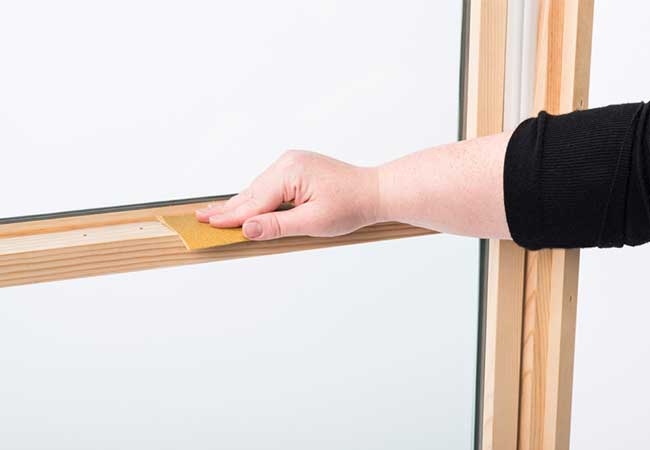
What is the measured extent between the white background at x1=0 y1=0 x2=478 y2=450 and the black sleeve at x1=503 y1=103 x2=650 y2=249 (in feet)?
0.63

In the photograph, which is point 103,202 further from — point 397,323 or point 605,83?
point 605,83

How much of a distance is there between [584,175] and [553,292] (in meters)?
0.22

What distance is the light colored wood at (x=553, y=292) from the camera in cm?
90

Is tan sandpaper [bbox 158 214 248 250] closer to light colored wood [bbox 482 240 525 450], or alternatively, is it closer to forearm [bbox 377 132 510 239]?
forearm [bbox 377 132 510 239]

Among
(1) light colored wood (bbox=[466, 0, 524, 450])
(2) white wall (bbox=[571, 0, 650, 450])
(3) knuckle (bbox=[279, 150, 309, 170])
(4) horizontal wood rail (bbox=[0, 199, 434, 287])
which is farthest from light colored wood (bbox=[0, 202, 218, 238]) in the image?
(2) white wall (bbox=[571, 0, 650, 450])

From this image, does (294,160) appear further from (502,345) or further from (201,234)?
(502,345)

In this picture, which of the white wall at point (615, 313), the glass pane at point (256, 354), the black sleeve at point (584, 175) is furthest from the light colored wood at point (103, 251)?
the white wall at point (615, 313)

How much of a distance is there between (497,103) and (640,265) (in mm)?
418

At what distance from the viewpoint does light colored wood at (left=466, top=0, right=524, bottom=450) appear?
0.93m

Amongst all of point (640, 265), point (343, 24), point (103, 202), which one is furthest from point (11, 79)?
point (640, 265)

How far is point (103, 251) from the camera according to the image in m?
0.78

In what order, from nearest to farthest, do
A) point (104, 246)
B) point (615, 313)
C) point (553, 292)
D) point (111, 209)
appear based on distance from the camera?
point (104, 246), point (111, 209), point (553, 292), point (615, 313)

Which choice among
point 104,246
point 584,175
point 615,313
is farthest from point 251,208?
point 615,313

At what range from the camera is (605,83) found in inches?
44.8
